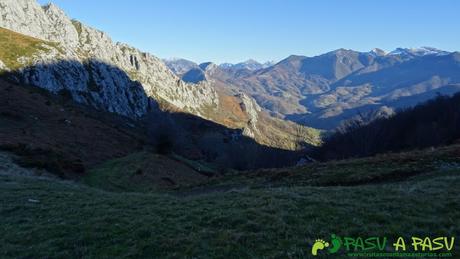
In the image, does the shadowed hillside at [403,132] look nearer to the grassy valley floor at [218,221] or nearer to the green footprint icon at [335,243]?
the grassy valley floor at [218,221]

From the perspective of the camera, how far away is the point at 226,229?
52.5 ft

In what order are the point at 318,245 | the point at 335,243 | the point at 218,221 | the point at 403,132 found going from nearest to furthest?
the point at 318,245 < the point at 335,243 < the point at 218,221 < the point at 403,132

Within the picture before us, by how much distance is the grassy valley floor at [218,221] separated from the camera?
14.3 meters

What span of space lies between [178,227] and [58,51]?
15590 cm

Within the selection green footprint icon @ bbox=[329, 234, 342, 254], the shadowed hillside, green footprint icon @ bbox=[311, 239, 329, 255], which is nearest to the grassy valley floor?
green footprint icon @ bbox=[311, 239, 329, 255]

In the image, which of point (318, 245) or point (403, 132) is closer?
point (318, 245)

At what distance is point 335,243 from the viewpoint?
13.6 m

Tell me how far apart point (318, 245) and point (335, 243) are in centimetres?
68

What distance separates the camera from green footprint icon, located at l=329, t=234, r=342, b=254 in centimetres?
1301

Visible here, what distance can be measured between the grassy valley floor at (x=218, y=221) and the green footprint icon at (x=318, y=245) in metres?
0.25

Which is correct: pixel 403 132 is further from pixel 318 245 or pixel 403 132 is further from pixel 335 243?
pixel 318 245

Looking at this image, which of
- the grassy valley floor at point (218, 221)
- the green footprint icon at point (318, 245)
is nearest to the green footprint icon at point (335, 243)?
the green footprint icon at point (318, 245)

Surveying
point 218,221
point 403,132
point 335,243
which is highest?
point 403,132

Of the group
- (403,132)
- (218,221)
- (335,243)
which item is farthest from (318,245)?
(403,132)
